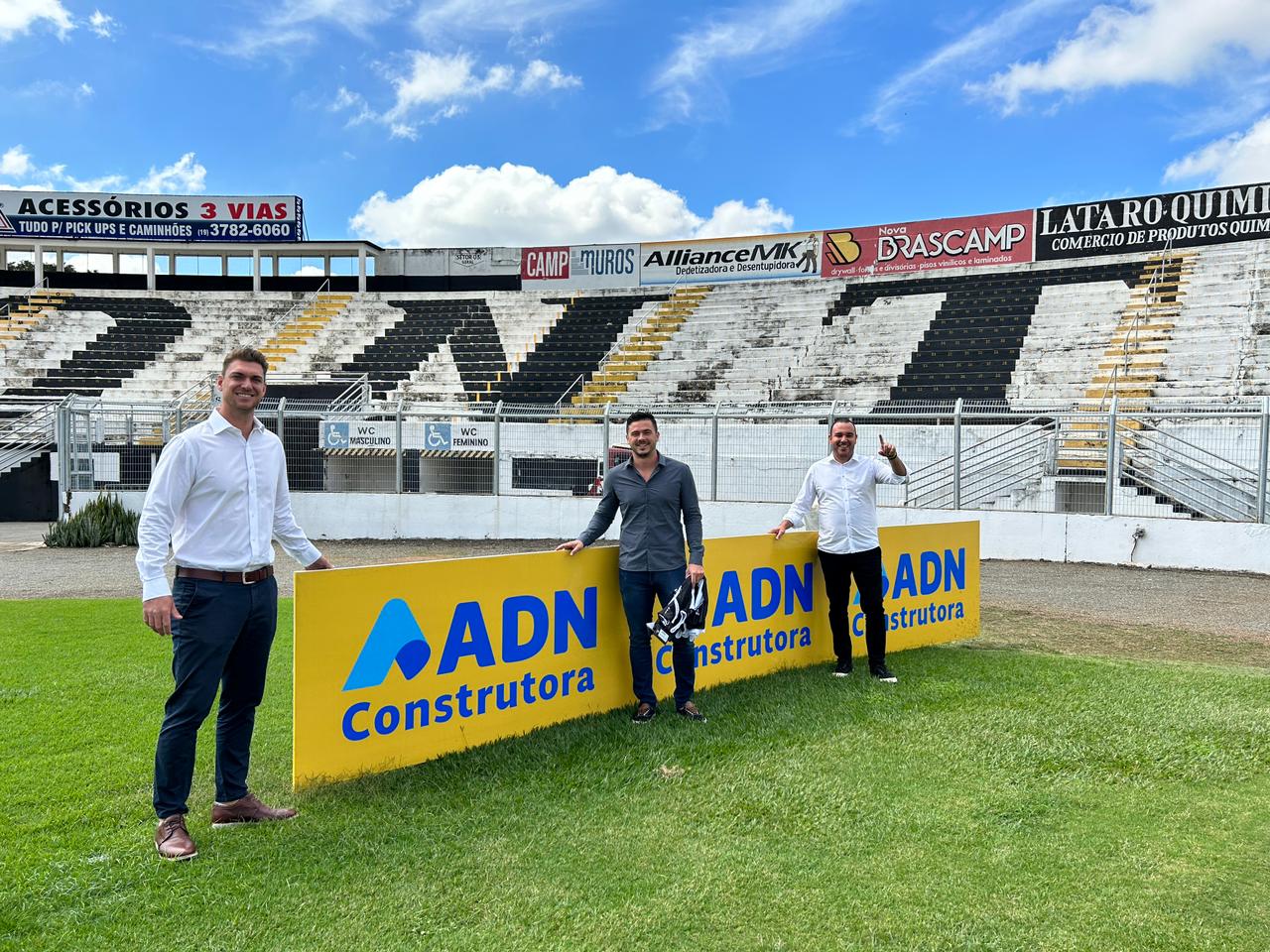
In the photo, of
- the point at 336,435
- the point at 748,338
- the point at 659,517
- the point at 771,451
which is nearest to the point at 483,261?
the point at 748,338

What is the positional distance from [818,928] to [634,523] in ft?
8.12

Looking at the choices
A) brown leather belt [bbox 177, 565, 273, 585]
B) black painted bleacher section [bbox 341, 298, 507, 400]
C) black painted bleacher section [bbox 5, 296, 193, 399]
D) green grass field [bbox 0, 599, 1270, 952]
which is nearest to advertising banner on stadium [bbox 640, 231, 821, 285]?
black painted bleacher section [bbox 341, 298, 507, 400]

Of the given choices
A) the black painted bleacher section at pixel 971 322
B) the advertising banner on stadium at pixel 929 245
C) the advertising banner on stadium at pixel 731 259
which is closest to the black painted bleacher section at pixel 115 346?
the advertising banner on stadium at pixel 731 259

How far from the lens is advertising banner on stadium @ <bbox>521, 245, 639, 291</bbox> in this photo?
29.7 metres

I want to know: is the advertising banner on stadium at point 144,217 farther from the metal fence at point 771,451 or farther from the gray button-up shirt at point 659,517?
the gray button-up shirt at point 659,517

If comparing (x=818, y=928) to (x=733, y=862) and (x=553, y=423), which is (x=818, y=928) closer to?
(x=733, y=862)

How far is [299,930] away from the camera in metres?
2.87

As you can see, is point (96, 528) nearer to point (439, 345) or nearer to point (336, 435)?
point (336, 435)

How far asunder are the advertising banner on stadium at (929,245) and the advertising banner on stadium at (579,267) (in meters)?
6.32

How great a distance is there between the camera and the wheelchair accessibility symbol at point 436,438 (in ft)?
52.2

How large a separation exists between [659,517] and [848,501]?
5.24ft

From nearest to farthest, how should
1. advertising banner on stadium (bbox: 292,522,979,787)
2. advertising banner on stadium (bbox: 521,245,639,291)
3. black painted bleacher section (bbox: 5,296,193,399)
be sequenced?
→ advertising banner on stadium (bbox: 292,522,979,787) → black painted bleacher section (bbox: 5,296,193,399) → advertising banner on stadium (bbox: 521,245,639,291)

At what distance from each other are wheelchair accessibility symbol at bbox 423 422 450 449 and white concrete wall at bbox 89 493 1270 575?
0.91 metres

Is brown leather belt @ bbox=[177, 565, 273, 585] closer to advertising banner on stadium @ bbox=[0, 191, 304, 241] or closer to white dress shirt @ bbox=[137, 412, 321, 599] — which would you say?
white dress shirt @ bbox=[137, 412, 321, 599]
